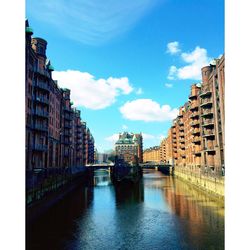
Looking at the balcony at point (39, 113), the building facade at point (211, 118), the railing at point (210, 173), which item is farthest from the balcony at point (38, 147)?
the building facade at point (211, 118)

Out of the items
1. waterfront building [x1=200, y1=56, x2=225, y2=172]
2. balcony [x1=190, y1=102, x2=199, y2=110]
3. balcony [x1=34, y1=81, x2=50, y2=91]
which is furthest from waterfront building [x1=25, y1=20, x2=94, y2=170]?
balcony [x1=190, y1=102, x2=199, y2=110]

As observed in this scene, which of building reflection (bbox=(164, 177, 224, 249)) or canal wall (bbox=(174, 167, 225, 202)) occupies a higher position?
canal wall (bbox=(174, 167, 225, 202))

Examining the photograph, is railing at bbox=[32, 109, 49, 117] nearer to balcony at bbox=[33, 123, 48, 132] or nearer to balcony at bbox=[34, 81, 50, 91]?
balcony at bbox=[33, 123, 48, 132]

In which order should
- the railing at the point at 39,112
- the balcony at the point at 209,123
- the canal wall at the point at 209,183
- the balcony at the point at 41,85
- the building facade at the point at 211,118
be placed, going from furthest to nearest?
1. the balcony at the point at 209,123
2. the building facade at the point at 211,118
3. the balcony at the point at 41,85
4. the railing at the point at 39,112
5. the canal wall at the point at 209,183

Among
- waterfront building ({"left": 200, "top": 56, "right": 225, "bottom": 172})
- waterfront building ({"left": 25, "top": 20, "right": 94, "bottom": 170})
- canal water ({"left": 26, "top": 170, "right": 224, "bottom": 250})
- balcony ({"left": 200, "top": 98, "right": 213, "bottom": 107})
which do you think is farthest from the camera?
balcony ({"left": 200, "top": 98, "right": 213, "bottom": 107})

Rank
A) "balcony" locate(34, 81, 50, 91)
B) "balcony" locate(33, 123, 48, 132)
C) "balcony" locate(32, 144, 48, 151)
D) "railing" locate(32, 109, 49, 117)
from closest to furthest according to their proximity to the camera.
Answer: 1. "balcony" locate(32, 144, 48, 151)
2. "balcony" locate(33, 123, 48, 132)
3. "railing" locate(32, 109, 49, 117)
4. "balcony" locate(34, 81, 50, 91)

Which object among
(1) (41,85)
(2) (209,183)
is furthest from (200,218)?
(1) (41,85)

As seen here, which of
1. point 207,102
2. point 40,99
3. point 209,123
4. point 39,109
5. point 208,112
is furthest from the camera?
point 208,112

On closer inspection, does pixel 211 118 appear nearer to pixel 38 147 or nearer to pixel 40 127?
pixel 40 127

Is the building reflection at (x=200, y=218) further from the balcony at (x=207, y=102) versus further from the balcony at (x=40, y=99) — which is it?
the balcony at (x=40, y=99)

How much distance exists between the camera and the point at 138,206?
4909cm

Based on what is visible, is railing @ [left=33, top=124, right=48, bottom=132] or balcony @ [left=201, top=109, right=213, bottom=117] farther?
balcony @ [left=201, top=109, right=213, bottom=117]

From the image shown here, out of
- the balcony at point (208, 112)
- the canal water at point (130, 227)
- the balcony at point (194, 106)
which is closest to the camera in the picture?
the canal water at point (130, 227)
